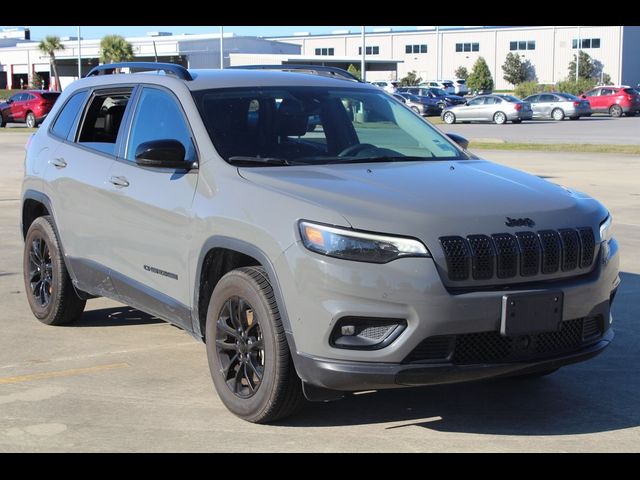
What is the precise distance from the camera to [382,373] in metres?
4.49

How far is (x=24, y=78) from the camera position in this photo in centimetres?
9594

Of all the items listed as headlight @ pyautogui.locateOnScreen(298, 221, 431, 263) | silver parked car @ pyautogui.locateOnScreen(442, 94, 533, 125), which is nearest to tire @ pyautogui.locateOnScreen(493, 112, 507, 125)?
silver parked car @ pyautogui.locateOnScreen(442, 94, 533, 125)

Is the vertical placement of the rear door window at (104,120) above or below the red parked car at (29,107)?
above

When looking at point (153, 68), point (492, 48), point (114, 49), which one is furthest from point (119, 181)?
point (492, 48)

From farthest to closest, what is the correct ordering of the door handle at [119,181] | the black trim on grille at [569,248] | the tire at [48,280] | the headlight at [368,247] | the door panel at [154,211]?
the tire at [48,280], the door handle at [119,181], the door panel at [154,211], the black trim on grille at [569,248], the headlight at [368,247]

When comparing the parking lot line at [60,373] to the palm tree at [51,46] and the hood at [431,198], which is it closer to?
the hood at [431,198]

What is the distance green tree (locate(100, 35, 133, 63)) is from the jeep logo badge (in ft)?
250

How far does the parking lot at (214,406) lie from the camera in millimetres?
4766

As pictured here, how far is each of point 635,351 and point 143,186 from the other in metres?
3.43

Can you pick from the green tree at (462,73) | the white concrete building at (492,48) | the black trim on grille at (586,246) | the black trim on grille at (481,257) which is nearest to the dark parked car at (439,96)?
the white concrete building at (492,48)

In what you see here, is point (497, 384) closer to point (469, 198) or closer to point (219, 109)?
point (469, 198)

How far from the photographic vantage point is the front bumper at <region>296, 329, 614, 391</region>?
449 centimetres

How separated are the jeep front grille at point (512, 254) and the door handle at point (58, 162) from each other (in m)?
3.45
